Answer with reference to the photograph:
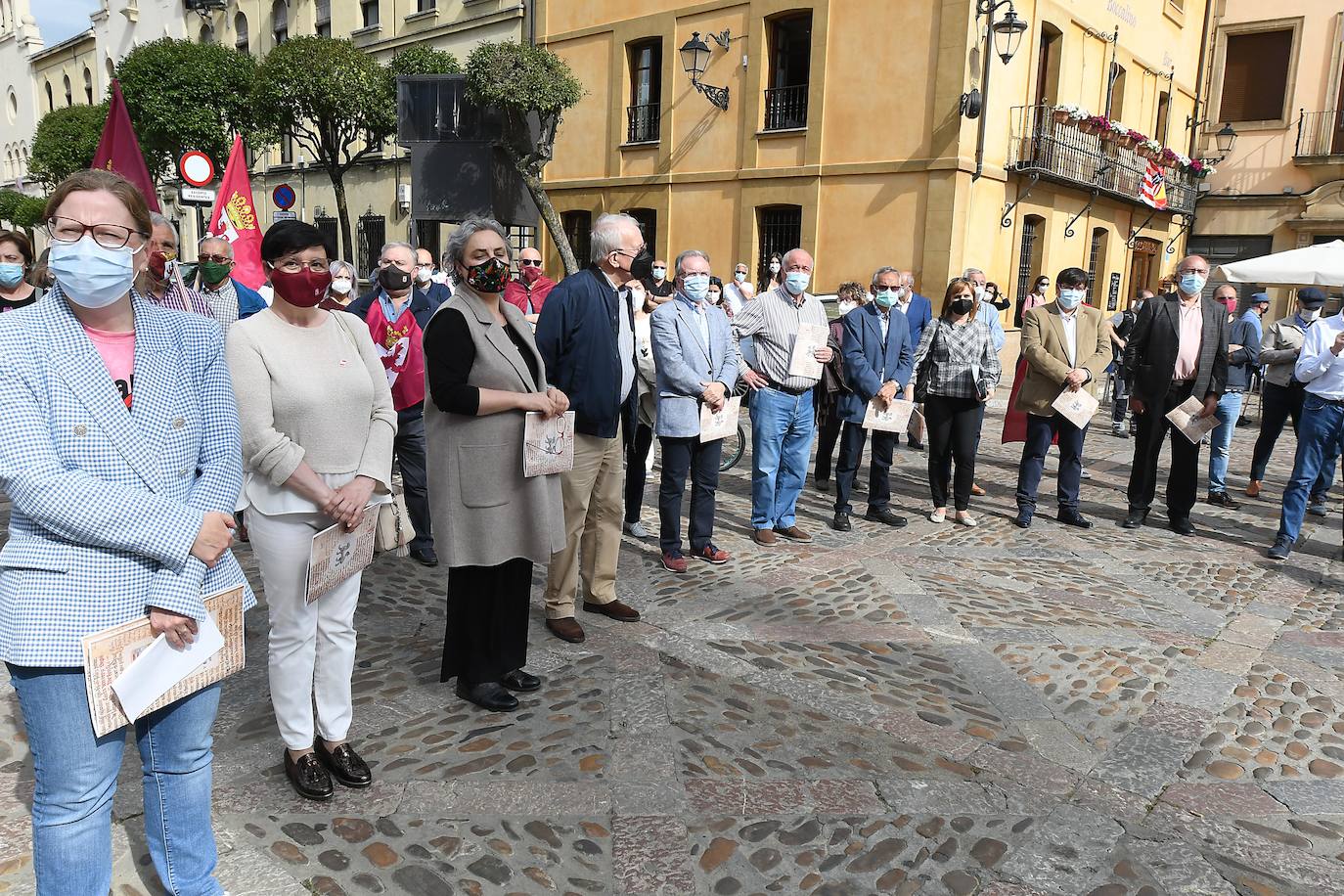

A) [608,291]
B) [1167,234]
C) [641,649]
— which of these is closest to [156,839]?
[641,649]

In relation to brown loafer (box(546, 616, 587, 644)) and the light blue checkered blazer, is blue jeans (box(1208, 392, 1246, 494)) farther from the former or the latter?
the light blue checkered blazer

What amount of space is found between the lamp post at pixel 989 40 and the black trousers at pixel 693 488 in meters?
11.8

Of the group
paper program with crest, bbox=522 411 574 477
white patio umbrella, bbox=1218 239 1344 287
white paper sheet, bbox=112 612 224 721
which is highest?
white patio umbrella, bbox=1218 239 1344 287

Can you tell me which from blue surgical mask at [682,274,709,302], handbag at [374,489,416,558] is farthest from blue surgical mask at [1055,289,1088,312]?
handbag at [374,489,416,558]

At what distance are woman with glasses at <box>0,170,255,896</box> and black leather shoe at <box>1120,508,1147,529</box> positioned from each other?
6.93m

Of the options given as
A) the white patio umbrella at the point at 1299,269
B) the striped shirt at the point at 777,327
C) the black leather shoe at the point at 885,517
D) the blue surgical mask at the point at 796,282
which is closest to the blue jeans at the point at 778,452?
the striped shirt at the point at 777,327

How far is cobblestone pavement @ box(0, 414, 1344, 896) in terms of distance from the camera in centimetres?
288

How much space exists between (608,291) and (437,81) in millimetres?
15969

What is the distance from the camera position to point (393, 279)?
232 inches

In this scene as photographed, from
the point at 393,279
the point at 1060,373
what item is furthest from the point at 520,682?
the point at 1060,373

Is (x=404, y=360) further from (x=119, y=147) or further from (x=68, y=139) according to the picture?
(x=68, y=139)

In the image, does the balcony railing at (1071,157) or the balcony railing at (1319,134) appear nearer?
the balcony railing at (1071,157)

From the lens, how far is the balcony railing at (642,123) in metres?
20.1

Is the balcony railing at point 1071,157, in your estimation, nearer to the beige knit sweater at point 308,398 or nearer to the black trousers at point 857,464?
the black trousers at point 857,464
